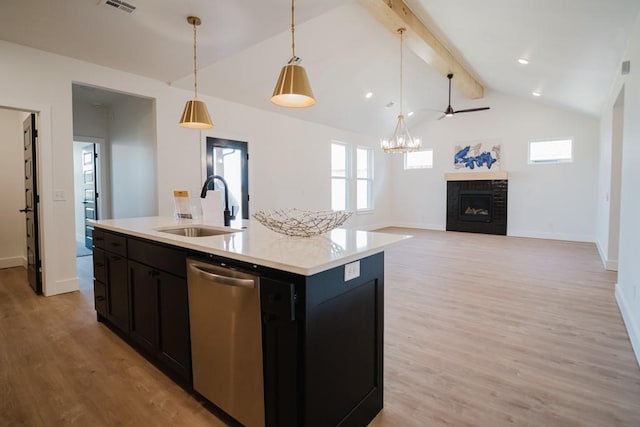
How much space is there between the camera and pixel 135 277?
2176 mm

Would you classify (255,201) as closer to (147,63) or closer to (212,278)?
(147,63)

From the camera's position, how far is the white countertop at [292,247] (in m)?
1.26

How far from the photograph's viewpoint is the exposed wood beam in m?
3.88

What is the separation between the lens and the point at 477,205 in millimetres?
8164

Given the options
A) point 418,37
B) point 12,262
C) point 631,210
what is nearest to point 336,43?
point 418,37

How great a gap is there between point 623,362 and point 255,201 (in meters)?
4.98

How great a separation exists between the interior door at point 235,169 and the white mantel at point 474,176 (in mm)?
5323

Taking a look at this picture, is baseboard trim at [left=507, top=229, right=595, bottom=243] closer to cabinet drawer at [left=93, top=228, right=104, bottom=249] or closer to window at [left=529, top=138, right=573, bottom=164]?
window at [left=529, top=138, right=573, bottom=164]

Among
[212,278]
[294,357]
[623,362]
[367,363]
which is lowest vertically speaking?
[623,362]

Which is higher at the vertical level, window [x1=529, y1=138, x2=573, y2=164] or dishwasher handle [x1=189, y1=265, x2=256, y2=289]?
window [x1=529, y1=138, x2=573, y2=164]

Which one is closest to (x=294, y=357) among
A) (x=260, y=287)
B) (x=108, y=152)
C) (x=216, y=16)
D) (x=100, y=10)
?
(x=260, y=287)

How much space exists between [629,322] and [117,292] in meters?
4.00

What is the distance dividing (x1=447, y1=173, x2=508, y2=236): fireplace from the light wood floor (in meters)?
4.04

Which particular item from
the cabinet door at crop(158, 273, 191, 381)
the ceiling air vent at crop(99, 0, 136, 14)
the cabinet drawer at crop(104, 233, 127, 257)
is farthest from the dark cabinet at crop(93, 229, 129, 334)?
the ceiling air vent at crop(99, 0, 136, 14)
